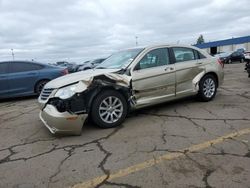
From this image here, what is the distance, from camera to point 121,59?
6430 mm

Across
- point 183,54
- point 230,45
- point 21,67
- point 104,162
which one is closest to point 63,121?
point 104,162

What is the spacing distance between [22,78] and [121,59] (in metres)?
5.34

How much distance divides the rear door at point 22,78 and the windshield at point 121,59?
15.1ft

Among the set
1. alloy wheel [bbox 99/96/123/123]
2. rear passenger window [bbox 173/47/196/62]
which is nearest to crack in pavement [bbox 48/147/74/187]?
alloy wheel [bbox 99/96/123/123]

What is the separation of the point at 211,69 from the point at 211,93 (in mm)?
631

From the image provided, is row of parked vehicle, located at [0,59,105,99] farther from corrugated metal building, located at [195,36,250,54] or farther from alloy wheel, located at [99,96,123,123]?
corrugated metal building, located at [195,36,250,54]

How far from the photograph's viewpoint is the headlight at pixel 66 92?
501cm

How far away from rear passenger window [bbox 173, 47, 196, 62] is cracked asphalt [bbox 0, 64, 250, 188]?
1.28 metres

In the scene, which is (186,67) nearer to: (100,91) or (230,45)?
(100,91)

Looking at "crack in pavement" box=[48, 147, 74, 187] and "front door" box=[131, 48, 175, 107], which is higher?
"front door" box=[131, 48, 175, 107]

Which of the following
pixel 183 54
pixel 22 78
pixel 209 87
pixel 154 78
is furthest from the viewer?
pixel 22 78

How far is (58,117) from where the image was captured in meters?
4.92

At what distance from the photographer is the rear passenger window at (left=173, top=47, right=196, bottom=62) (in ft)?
22.1

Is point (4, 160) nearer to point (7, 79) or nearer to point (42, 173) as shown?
point (42, 173)
